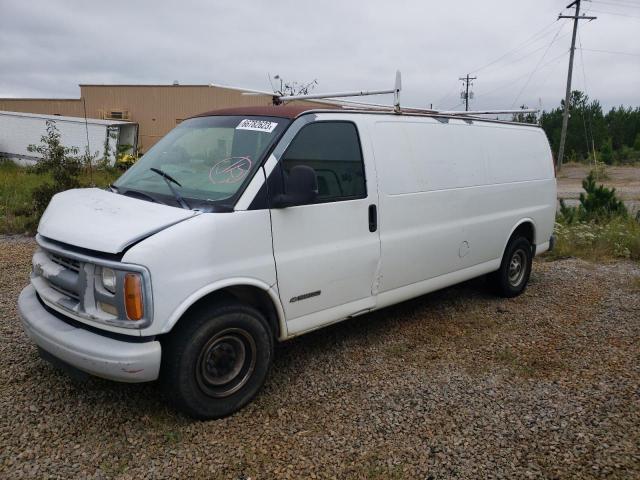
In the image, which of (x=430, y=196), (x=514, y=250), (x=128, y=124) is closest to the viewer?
(x=430, y=196)

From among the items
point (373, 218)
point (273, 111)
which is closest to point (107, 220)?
point (273, 111)

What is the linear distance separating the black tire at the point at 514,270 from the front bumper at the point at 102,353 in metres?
4.31

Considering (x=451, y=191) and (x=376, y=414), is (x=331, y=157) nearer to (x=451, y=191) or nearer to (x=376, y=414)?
(x=451, y=191)

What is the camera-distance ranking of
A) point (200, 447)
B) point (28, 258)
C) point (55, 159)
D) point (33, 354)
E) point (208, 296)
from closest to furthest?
point (200, 447), point (208, 296), point (33, 354), point (28, 258), point (55, 159)

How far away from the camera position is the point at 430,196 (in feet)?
15.9

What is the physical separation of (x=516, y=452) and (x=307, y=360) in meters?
1.80

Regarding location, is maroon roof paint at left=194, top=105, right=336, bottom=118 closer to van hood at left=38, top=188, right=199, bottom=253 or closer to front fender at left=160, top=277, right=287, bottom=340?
van hood at left=38, top=188, right=199, bottom=253

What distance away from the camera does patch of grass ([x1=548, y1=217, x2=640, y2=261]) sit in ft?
28.7

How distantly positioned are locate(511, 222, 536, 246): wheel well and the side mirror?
348 cm

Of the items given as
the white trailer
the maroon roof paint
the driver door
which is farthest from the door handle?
the white trailer

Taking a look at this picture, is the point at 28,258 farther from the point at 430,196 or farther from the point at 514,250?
the point at 514,250

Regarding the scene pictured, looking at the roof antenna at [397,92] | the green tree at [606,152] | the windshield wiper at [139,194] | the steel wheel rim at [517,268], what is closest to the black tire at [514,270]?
the steel wheel rim at [517,268]

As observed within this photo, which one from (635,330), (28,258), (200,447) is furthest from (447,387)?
(28,258)

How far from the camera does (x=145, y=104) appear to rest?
3375 cm
